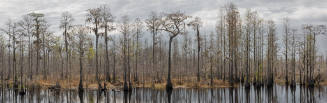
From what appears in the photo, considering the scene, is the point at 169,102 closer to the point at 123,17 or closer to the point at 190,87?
the point at 190,87

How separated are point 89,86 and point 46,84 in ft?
26.0

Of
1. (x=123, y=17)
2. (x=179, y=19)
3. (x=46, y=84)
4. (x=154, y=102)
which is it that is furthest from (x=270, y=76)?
(x=46, y=84)

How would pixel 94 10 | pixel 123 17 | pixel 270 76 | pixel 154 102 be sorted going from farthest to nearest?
pixel 270 76 < pixel 123 17 < pixel 94 10 < pixel 154 102

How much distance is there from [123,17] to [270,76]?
2545cm

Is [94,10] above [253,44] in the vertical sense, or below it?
above

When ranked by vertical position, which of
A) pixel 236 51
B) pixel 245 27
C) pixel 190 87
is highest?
pixel 245 27

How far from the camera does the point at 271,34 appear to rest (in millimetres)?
57844

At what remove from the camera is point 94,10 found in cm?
4131

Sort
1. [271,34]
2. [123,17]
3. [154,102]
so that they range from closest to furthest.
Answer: [154,102] < [123,17] < [271,34]

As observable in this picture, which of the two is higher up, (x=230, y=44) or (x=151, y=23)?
(x=151, y=23)

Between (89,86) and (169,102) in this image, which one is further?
(89,86)

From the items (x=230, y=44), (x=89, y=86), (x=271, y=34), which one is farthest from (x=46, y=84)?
(x=271, y=34)

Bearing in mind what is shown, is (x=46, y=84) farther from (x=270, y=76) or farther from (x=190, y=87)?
(x=270, y=76)

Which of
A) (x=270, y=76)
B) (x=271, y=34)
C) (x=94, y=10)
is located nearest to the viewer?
(x=94, y=10)
